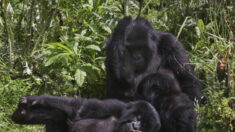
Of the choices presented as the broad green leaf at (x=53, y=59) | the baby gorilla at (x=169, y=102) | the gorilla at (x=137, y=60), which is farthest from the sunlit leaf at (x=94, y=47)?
the baby gorilla at (x=169, y=102)

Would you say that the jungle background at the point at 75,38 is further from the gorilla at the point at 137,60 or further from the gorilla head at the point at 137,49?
the gorilla head at the point at 137,49

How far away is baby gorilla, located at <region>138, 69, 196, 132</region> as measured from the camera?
5477 mm

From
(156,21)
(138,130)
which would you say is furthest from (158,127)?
(156,21)

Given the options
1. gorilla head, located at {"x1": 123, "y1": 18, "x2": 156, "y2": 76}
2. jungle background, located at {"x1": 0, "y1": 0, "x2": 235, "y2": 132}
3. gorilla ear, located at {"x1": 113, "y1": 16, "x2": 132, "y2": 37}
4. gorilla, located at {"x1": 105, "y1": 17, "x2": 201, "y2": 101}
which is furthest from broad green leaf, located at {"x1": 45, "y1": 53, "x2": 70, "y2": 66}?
gorilla head, located at {"x1": 123, "y1": 18, "x2": 156, "y2": 76}

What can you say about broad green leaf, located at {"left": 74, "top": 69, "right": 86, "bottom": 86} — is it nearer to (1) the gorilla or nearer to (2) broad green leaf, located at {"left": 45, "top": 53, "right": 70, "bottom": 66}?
(2) broad green leaf, located at {"left": 45, "top": 53, "right": 70, "bottom": 66}

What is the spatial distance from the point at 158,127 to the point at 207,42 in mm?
1838

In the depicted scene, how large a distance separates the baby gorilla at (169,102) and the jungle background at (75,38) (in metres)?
0.28

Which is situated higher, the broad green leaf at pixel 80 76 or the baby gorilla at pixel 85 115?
the broad green leaf at pixel 80 76

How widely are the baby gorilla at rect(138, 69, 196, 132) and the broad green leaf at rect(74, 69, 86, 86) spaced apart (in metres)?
0.79

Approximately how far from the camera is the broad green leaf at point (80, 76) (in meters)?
6.34

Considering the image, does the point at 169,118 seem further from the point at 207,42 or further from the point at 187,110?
the point at 207,42

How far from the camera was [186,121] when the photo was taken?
17.9 ft

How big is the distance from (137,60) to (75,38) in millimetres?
923

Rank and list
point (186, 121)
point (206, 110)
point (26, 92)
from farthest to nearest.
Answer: point (26, 92) < point (186, 121) < point (206, 110)
